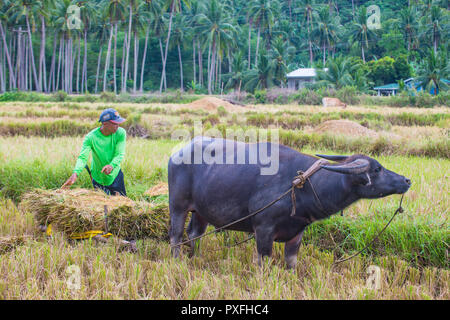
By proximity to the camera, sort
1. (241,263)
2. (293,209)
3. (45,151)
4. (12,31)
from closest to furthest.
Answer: (293,209), (241,263), (45,151), (12,31)

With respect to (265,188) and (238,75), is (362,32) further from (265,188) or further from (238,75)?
(265,188)

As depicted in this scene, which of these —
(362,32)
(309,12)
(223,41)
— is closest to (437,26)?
(362,32)

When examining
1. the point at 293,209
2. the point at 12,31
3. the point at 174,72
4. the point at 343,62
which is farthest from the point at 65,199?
the point at 174,72

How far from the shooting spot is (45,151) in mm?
7043

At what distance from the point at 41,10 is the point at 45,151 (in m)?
32.3

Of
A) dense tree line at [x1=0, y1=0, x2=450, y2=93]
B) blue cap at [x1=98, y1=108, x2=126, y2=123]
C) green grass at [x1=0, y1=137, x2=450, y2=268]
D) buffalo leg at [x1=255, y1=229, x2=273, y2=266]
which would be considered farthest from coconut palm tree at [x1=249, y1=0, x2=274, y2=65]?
buffalo leg at [x1=255, y1=229, x2=273, y2=266]

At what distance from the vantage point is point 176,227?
3.58 m

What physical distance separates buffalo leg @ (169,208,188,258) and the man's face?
1.20 metres

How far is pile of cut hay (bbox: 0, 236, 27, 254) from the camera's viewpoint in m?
3.66

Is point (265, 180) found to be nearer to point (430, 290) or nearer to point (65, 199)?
point (430, 290)

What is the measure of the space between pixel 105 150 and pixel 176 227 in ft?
4.29

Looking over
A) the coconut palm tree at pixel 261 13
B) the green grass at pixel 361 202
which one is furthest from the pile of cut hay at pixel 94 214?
the coconut palm tree at pixel 261 13

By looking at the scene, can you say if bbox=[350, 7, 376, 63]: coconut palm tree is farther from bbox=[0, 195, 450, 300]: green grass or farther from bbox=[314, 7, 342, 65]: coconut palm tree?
bbox=[0, 195, 450, 300]: green grass

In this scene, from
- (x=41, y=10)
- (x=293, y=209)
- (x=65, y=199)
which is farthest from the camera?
(x=41, y=10)
